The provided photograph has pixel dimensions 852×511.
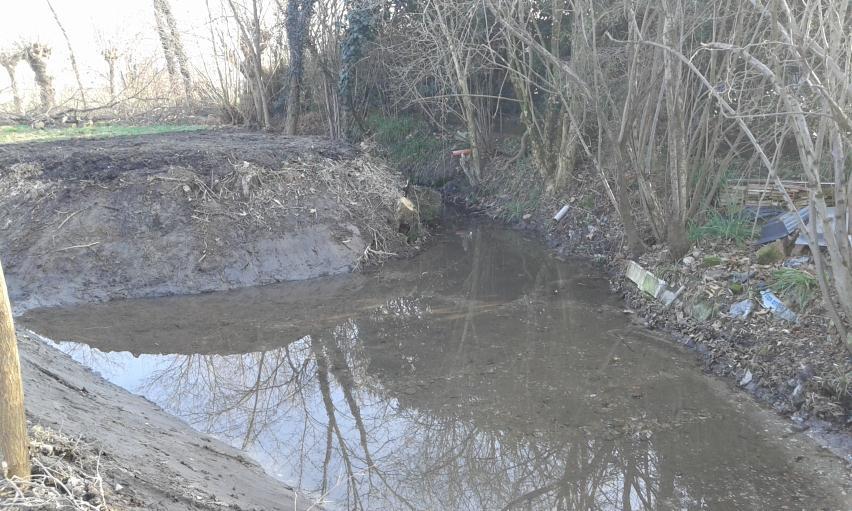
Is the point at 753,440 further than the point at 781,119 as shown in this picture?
No

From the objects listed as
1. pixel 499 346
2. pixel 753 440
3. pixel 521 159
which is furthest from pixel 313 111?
pixel 753 440

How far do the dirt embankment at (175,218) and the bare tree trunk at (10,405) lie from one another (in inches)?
279

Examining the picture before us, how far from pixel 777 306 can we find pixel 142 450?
5.97m

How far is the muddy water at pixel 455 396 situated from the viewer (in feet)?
16.3

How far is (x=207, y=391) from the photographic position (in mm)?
6766

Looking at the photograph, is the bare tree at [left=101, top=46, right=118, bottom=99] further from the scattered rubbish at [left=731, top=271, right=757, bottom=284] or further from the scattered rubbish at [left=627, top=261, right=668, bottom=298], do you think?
the scattered rubbish at [left=731, top=271, right=757, bottom=284]

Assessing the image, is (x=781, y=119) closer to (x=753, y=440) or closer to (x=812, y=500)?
(x=753, y=440)

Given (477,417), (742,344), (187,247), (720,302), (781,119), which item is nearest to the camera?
(477,417)

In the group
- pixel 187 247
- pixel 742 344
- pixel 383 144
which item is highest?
pixel 383 144

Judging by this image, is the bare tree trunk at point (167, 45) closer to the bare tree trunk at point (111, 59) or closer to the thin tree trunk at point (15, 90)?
the bare tree trunk at point (111, 59)

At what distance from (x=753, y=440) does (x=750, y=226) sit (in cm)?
390

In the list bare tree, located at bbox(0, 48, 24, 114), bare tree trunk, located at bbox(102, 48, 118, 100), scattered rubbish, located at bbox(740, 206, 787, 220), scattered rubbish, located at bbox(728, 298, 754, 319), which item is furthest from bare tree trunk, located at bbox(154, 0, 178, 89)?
scattered rubbish, located at bbox(728, 298, 754, 319)

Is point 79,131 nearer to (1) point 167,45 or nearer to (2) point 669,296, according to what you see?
(1) point 167,45

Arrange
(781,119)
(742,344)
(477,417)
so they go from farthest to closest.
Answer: (781,119)
(742,344)
(477,417)
